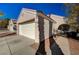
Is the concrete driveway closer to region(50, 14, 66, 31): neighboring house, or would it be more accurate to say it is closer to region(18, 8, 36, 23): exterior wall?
region(18, 8, 36, 23): exterior wall

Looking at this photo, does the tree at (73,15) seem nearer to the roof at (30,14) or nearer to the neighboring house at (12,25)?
the roof at (30,14)

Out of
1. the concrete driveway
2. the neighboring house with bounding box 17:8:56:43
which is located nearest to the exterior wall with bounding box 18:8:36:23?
the neighboring house with bounding box 17:8:56:43

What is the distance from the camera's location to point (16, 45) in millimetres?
1952

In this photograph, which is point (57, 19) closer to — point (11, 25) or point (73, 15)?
point (73, 15)

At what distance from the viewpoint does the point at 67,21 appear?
6.34ft

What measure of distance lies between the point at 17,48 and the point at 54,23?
538mm

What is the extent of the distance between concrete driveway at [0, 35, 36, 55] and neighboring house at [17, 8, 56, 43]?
0.07 m

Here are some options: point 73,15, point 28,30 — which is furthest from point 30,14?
point 73,15

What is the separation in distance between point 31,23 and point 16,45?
321 millimetres

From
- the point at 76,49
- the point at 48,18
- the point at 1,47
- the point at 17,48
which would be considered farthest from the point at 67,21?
the point at 1,47

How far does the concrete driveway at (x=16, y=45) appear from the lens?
6.33 feet

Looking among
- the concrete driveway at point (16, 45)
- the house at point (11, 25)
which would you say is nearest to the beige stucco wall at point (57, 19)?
the concrete driveway at point (16, 45)
